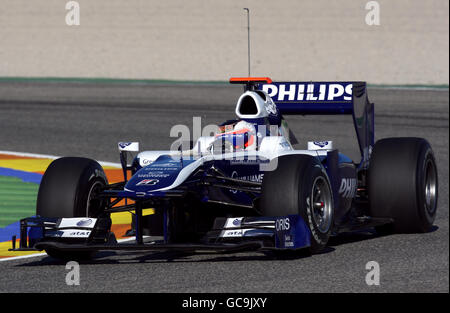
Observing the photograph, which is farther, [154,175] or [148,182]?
[154,175]

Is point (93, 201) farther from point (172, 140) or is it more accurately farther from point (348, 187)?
point (172, 140)

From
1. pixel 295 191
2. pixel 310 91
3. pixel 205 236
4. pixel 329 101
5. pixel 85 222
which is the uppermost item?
pixel 310 91

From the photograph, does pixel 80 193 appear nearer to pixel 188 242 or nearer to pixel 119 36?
pixel 188 242

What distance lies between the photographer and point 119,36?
34688 millimetres

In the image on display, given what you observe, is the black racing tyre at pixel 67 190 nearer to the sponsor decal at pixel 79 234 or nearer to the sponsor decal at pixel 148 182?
the sponsor decal at pixel 79 234

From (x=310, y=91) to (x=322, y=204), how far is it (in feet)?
8.01

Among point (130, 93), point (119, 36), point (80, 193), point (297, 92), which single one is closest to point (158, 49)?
point (119, 36)

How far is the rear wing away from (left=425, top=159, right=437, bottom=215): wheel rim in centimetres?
66

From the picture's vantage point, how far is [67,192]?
800 centimetres

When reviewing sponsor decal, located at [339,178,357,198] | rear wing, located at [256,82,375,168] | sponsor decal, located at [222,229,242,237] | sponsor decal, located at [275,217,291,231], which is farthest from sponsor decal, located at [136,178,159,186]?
rear wing, located at [256,82,375,168]

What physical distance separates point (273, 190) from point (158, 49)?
26.9 meters

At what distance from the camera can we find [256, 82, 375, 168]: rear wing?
9.95 m

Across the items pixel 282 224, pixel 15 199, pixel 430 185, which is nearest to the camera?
pixel 282 224

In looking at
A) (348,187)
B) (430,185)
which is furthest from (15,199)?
(430,185)
